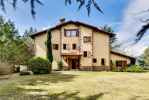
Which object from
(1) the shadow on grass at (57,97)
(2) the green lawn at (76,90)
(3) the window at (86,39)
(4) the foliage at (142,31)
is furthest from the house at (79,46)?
(4) the foliage at (142,31)

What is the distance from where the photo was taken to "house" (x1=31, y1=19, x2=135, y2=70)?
57625 millimetres

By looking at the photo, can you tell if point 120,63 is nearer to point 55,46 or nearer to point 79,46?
point 79,46

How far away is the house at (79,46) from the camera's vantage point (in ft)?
189

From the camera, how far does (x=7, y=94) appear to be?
2581cm

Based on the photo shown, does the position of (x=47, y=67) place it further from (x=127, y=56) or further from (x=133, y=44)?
(x=133, y=44)

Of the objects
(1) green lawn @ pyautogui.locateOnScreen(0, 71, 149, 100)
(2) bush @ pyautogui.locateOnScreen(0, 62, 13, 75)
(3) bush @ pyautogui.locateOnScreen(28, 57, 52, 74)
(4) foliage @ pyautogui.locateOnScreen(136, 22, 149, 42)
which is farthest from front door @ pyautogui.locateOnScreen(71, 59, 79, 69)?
(4) foliage @ pyautogui.locateOnScreen(136, 22, 149, 42)

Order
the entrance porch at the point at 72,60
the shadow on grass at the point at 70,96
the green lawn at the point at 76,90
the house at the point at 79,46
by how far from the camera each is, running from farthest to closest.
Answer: the house at the point at 79,46 → the entrance porch at the point at 72,60 → the green lawn at the point at 76,90 → the shadow on grass at the point at 70,96

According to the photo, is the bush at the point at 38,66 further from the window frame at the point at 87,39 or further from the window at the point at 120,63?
the window at the point at 120,63

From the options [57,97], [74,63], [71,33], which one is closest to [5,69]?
[74,63]

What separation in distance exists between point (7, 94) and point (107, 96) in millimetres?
7318

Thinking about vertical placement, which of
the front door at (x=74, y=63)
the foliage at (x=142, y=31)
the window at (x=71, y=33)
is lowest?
the foliage at (x=142, y=31)

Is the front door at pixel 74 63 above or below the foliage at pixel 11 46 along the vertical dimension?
below

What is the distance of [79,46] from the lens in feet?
190

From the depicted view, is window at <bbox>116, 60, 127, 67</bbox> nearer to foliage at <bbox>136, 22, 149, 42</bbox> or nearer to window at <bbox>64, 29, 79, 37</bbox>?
window at <bbox>64, 29, 79, 37</bbox>
